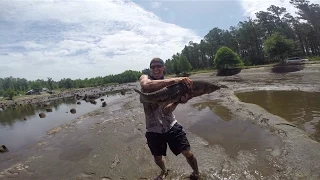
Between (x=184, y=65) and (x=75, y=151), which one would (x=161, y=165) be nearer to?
(x=75, y=151)

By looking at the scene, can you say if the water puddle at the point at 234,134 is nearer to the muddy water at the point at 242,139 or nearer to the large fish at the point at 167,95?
the muddy water at the point at 242,139

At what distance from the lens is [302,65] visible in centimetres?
4022

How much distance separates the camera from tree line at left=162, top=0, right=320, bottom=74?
168 ft

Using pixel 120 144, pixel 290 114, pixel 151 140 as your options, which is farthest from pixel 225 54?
pixel 151 140

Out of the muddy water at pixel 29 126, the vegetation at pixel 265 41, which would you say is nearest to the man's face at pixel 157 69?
the muddy water at pixel 29 126

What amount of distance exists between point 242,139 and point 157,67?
5154 millimetres

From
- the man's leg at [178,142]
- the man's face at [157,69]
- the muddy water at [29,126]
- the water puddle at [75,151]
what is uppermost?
the man's face at [157,69]

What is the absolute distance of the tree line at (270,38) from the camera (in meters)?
51.1

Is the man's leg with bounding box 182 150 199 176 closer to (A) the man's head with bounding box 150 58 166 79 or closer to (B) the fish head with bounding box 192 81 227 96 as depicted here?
(B) the fish head with bounding box 192 81 227 96

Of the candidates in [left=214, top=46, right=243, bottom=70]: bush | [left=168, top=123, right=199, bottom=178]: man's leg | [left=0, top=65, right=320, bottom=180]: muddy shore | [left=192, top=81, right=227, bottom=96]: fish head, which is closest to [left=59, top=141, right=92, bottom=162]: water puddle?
[left=0, top=65, right=320, bottom=180]: muddy shore

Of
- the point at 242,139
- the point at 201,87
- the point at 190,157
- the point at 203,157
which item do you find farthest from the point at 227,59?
the point at 190,157

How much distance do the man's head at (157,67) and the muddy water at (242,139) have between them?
309cm

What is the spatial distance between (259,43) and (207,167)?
8578 centimetres

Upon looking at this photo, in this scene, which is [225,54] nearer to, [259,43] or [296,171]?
[259,43]
